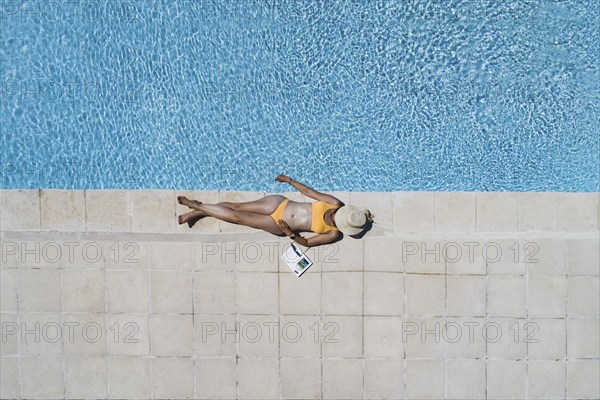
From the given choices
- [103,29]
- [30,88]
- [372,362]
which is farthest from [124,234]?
[372,362]

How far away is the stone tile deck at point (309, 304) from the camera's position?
17.0ft

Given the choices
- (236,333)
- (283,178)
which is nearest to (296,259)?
(283,178)

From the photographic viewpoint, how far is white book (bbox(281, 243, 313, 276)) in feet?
16.8

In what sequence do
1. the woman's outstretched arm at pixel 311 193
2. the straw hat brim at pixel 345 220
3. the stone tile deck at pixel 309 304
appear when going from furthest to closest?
the stone tile deck at pixel 309 304
the woman's outstretched arm at pixel 311 193
the straw hat brim at pixel 345 220

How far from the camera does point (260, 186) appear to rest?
5277mm

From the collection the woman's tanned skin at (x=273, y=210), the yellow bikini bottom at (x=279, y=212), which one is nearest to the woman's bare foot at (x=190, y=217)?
the woman's tanned skin at (x=273, y=210)

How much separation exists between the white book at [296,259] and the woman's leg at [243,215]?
12.8 inches

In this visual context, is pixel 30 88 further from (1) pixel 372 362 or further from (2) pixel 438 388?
(2) pixel 438 388

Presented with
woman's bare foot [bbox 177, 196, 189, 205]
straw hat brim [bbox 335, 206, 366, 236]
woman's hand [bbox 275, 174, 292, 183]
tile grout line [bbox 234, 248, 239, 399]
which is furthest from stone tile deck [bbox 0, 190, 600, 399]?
straw hat brim [bbox 335, 206, 366, 236]

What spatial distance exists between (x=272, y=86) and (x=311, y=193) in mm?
1402

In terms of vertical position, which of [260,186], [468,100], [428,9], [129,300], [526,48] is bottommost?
[129,300]

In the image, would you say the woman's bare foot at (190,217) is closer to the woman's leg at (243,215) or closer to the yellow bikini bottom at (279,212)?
the woman's leg at (243,215)

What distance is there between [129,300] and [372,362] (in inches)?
115

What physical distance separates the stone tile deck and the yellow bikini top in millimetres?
509
